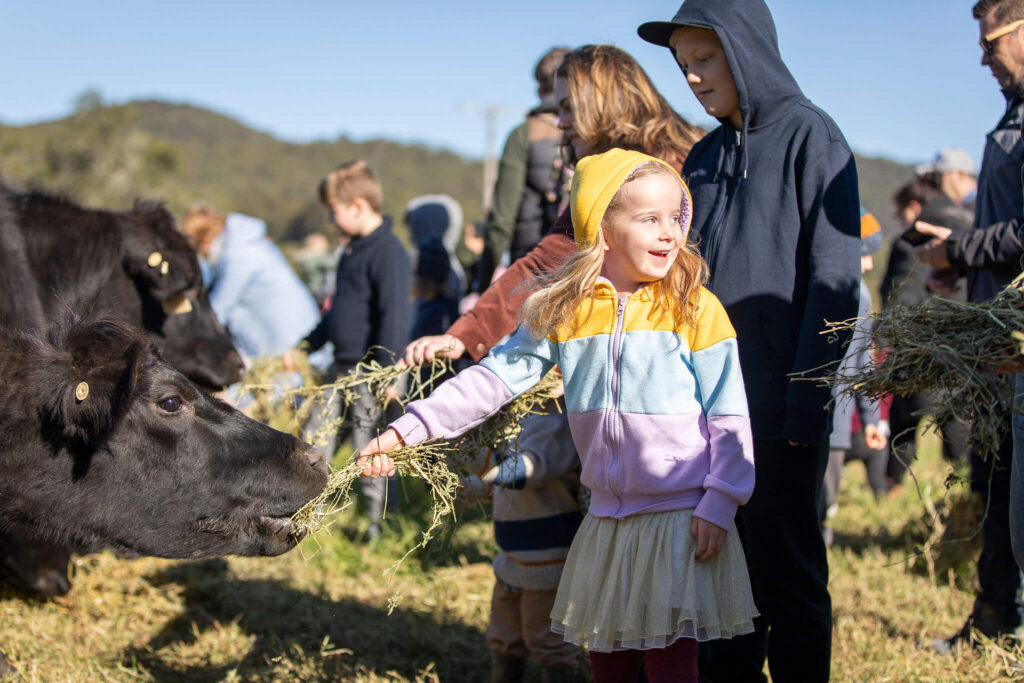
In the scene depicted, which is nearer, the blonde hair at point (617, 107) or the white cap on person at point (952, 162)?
the blonde hair at point (617, 107)

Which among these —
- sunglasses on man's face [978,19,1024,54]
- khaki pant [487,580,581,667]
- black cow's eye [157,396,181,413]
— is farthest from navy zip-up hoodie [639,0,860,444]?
black cow's eye [157,396,181,413]

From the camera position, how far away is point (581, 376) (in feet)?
8.61

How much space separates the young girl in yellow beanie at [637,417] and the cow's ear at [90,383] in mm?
870

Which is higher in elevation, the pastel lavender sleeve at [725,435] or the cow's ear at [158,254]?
the cow's ear at [158,254]

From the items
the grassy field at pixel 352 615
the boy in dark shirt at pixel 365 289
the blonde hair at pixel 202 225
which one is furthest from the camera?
the blonde hair at pixel 202 225

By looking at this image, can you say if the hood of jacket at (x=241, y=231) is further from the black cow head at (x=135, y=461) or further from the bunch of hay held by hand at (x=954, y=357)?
the bunch of hay held by hand at (x=954, y=357)

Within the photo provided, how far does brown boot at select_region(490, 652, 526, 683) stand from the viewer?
3414 millimetres

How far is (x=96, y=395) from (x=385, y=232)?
313 cm

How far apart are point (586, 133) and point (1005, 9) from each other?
1.53 meters

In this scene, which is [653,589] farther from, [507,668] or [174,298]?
[174,298]

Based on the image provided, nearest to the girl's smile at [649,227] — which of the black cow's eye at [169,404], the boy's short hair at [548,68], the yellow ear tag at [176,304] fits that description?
the black cow's eye at [169,404]

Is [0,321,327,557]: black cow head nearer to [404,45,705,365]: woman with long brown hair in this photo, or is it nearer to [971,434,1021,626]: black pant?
[404,45,705,365]: woman with long brown hair

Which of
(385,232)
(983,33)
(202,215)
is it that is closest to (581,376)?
(983,33)

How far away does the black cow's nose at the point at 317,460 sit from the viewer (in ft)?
10.0
